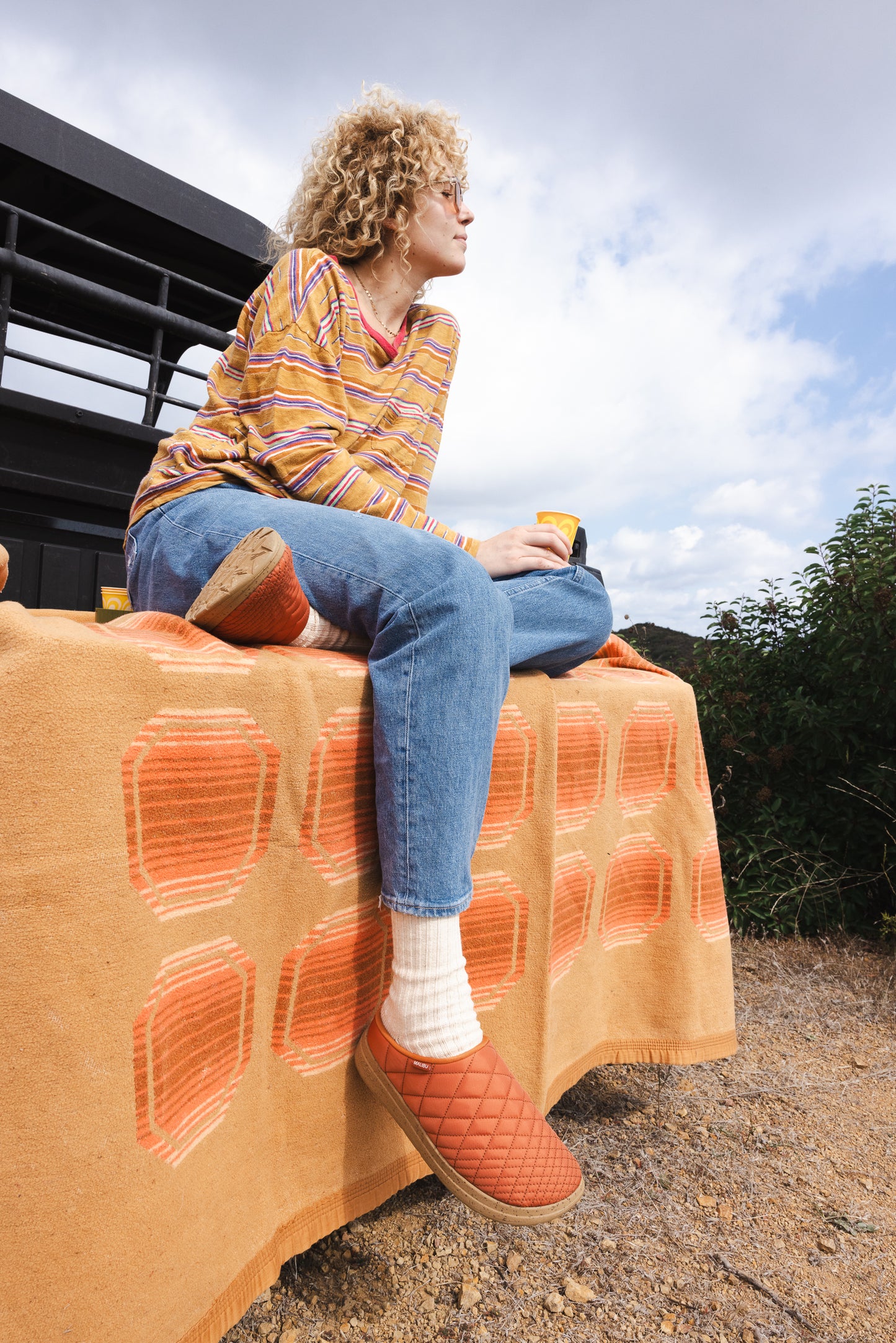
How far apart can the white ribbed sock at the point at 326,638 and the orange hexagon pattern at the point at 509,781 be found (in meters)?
0.27

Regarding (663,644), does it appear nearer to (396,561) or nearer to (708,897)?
(708,897)

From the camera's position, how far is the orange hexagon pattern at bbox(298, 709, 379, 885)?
1.06m

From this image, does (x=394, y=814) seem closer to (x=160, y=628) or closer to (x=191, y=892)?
(x=191, y=892)

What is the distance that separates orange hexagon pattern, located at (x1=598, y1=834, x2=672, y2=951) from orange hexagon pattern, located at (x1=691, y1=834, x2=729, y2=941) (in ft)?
0.21

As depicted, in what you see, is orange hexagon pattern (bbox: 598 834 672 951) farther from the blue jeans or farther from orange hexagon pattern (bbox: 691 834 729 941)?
the blue jeans

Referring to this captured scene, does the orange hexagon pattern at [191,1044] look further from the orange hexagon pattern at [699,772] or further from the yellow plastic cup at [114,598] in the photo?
the yellow plastic cup at [114,598]

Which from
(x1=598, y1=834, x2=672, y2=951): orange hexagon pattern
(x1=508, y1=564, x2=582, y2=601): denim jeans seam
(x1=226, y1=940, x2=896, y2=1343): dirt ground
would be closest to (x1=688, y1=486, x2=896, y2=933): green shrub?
(x1=226, y1=940, x2=896, y2=1343): dirt ground

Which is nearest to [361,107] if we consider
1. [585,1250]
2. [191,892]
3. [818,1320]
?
[191,892]

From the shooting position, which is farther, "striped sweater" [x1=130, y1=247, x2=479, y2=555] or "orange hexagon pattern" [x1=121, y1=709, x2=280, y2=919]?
"striped sweater" [x1=130, y1=247, x2=479, y2=555]

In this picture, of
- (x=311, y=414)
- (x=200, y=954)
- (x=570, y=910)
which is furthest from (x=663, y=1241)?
(x=311, y=414)

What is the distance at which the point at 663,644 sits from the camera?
4.78 metres

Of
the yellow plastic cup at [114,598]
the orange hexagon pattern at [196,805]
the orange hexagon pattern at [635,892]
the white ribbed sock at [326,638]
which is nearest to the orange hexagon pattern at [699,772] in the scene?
the orange hexagon pattern at [635,892]

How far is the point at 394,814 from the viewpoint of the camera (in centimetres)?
108

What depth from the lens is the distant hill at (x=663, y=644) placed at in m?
4.18
